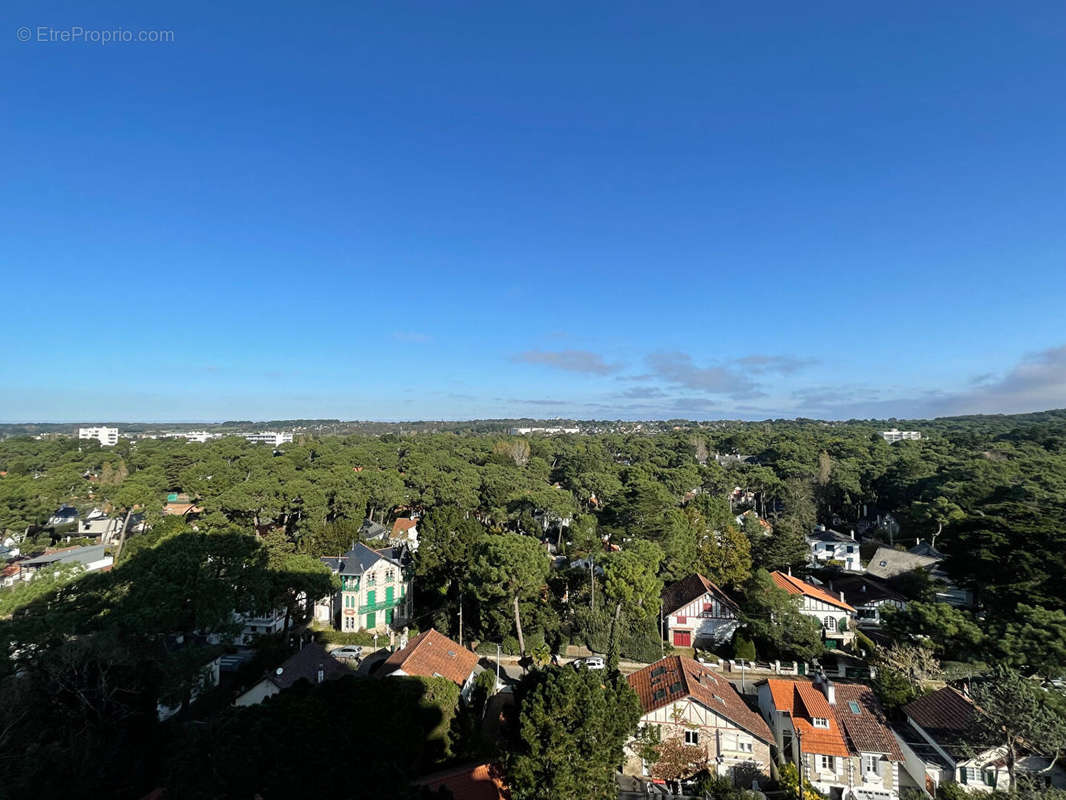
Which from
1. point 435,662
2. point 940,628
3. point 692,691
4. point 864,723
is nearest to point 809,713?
point 864,723

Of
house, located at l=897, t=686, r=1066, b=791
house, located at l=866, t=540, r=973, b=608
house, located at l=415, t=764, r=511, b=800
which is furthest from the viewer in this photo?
house, located at l=866, t=540, r=973, b=608

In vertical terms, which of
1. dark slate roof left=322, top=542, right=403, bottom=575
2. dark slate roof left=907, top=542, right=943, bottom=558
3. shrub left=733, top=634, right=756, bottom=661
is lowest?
shrub left=733, top=634, right=756, bottom=661

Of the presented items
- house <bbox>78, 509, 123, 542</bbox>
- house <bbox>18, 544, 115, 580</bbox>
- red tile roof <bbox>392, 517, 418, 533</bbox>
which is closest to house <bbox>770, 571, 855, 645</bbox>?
red tile roof <bbox>392, 517, 418, 533</bbox>

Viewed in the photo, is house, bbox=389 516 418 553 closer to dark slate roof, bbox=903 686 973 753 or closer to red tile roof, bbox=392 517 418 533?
red tile roof, bbox=392 517 418 533

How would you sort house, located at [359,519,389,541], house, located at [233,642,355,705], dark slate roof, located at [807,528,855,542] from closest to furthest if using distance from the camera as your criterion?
house, located at [233,642,355,705] < house, located at [359,519,389,541] < dark slate roof, located at [807,528,855,542]

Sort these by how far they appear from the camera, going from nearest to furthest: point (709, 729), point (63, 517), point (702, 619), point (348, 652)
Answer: point (709, 729)
point (348, 652)
point (702, 619)
point (63, 517)

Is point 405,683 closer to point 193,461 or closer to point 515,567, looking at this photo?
point 515,567

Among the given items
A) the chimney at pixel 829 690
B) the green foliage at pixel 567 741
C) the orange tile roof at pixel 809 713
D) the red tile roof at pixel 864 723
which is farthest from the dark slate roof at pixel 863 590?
the green foliage at pixel 567 741

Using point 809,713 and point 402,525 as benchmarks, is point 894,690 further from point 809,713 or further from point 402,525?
point 402,525
